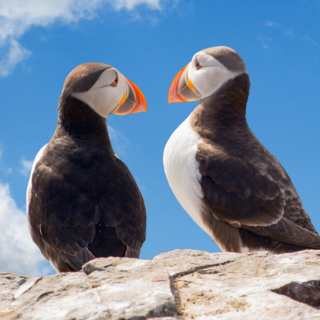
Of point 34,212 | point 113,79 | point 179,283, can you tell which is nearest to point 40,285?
point 179,283

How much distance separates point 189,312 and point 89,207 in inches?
104

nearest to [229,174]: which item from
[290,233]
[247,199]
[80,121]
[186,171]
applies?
[247,199]

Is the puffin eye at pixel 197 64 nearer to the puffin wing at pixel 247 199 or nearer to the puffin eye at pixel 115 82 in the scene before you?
the puffin eye at pixel 115 82

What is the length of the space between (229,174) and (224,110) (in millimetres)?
1079

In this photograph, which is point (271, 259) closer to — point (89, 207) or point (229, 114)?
point (89, 207)

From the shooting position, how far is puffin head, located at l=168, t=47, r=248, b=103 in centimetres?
756

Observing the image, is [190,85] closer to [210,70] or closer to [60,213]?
[210,70]

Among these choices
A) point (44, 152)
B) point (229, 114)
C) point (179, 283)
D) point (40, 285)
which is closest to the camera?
point (179, 283)

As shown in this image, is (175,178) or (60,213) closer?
(60,213)

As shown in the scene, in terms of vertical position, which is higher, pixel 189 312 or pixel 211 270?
pixel 211 270

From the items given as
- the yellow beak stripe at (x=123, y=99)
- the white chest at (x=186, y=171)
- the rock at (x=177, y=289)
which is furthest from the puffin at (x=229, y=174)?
the rock at (x=177, y=289)

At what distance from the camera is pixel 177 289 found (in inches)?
150

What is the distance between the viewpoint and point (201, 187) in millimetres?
6895

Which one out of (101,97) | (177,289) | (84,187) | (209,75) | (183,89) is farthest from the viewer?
(183,89)
